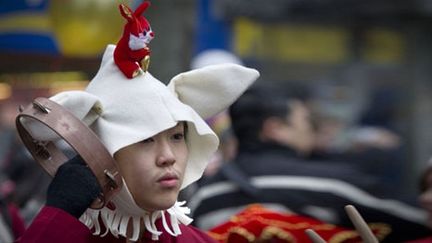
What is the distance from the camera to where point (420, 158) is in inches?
589

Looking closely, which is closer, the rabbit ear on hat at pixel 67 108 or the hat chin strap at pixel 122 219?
the rabbit ear on hat at pixel 67 108

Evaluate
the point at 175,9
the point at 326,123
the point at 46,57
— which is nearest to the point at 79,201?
the point at 46,57

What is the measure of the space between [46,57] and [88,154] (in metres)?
5.73

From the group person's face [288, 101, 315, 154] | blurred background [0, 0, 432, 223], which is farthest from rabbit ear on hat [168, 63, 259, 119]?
blurred background [0, 0, 432, 223]

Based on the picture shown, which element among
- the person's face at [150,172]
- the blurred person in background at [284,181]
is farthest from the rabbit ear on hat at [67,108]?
the blurred person in background at [284,181]

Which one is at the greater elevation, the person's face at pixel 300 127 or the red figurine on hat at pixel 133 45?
the red figurine on hat at pixel 133 45

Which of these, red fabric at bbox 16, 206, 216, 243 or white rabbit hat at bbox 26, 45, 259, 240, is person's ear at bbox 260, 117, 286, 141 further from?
red fabric at bbox 16, 206, 216, 243

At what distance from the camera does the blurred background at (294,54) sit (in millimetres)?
8961

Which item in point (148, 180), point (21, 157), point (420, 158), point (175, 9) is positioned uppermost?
point (148, 180)

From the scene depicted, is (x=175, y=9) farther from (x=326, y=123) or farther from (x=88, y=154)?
(x=88, y=154)

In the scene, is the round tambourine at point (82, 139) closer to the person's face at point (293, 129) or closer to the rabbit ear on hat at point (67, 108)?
the rabbit ear on hat at point (67, 108)

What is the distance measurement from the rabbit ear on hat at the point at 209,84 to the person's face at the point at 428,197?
1.29 metres

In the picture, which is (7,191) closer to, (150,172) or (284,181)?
(284,181)

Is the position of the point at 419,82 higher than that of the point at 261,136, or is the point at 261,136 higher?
the point at 261,136
